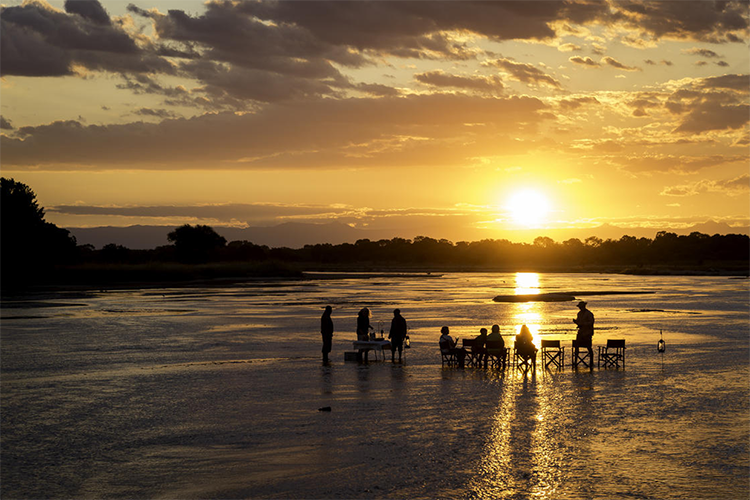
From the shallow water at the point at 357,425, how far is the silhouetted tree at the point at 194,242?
155 meters

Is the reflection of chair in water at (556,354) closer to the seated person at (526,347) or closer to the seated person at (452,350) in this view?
the seated person at (526,347)

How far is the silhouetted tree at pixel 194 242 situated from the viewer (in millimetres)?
181875

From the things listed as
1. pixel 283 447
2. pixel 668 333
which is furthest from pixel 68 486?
pixel 668 333

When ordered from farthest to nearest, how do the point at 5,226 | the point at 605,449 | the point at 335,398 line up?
1. the point at 5,226
2. the point at 335,398
3. the point at 605,449

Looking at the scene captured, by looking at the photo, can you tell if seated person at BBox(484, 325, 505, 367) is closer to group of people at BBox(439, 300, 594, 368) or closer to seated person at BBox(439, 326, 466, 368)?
group of people at BBox(439, 300, 594, 368)

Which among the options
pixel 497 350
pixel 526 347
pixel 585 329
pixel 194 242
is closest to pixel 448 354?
pixel 497 350

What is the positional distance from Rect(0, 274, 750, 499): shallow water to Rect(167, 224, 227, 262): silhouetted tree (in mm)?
154892

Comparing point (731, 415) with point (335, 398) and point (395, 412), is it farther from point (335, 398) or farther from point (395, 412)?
point (335, 398)

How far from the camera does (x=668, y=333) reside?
34812 millimetres

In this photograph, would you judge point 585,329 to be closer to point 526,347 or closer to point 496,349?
point 526,347

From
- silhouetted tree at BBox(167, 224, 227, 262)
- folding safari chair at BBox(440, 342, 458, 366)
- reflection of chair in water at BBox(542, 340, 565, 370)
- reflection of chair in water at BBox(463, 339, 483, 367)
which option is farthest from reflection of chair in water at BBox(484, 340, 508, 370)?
silhouetted tree at BBox(167, 224, 227, 262)

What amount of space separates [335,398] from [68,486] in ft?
25.4

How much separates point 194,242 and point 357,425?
582 ft

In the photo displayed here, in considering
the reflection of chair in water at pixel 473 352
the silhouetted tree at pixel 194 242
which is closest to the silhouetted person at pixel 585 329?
the reflection of chair in water at pixel 473 352
